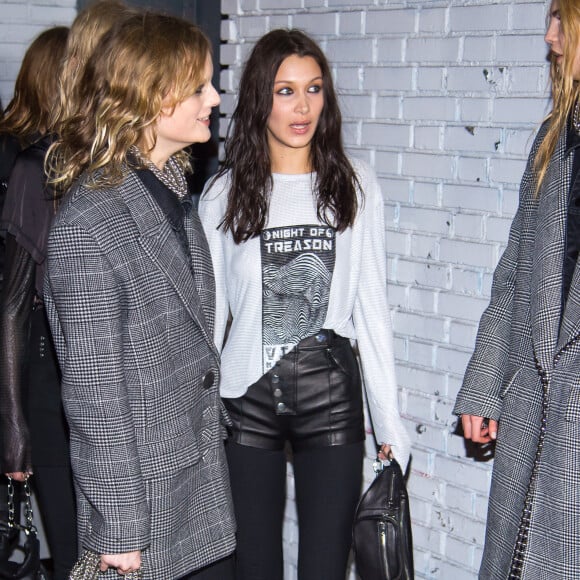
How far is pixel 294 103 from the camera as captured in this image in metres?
3.29

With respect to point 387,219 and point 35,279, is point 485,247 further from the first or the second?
point 35,279

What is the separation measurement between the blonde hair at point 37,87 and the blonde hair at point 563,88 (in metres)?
1.53

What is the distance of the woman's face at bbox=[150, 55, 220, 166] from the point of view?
2.72m

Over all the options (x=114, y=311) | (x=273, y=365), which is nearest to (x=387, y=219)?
(x=273, y=365)

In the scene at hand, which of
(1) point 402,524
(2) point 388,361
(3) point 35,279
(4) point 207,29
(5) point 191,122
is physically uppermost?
(4) point 207,29

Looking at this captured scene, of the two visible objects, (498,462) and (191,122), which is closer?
(191,122)

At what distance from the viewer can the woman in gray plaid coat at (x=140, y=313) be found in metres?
2.52

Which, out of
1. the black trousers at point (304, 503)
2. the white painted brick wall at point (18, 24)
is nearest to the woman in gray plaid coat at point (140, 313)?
the black trousers at point (304, 503)

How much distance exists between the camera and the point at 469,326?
3520 millimetres

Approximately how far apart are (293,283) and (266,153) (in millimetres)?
445

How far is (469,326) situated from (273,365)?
73 centimetres

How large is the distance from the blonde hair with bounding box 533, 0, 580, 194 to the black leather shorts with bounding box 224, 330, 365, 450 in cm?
82

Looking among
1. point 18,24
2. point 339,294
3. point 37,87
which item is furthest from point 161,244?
point 18,24

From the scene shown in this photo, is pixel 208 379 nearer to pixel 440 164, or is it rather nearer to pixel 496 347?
pixel 496 347
